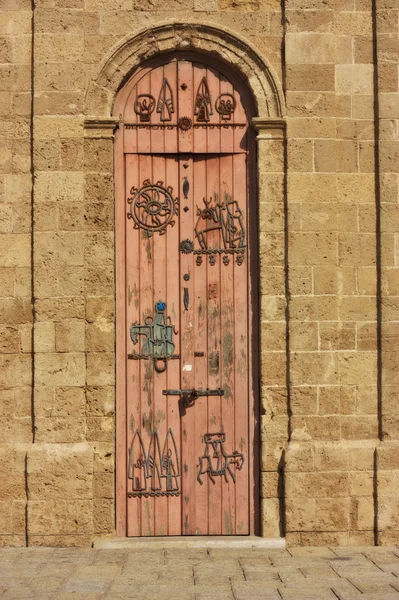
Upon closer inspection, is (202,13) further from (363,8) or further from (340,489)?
(340,489)

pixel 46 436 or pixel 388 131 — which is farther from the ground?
pixel 388 131

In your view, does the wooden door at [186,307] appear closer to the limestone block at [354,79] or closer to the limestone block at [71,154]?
the limestone block at [71,154]

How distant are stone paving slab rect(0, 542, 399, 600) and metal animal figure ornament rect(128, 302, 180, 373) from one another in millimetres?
1541

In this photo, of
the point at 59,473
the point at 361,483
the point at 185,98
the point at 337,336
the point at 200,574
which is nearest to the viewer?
the point at 200,574

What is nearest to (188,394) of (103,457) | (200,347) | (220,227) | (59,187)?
(200,347)

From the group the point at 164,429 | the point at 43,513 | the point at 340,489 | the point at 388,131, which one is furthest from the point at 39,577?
the point at 388,131

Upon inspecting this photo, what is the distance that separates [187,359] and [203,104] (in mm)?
2182

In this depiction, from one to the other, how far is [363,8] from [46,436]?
4.49 metres

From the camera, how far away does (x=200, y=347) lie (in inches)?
321

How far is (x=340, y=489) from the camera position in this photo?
25.9 ft

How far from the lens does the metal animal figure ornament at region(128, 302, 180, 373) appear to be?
8125mm

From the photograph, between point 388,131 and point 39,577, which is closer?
point 39,577

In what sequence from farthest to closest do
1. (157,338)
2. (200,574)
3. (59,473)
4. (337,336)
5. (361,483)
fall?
(157,338), (337,336), (361,483), (59,473), (200,574)

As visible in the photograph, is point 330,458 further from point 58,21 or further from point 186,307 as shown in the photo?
point 58,21
